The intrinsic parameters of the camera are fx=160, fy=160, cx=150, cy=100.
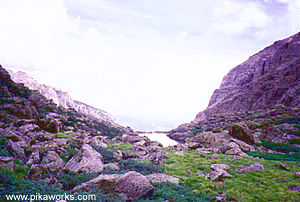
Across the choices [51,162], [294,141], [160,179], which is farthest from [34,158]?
[294,141]

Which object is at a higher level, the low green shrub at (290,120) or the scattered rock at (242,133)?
the low green shrub at (290,120)

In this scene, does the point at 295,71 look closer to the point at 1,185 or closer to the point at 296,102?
the point at 296,102

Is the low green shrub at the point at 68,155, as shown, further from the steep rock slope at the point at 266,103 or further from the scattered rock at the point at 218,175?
the steep rock slope at the point at 266,103

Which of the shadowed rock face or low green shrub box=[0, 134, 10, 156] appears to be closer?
low green shrub box=[0, 134, 10, 156]

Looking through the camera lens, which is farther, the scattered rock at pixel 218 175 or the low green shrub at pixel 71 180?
the scattered rock at pixel 218 175

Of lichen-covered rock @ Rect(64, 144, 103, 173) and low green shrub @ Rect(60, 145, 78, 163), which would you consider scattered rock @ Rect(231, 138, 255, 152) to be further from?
low green shrub @ Rect(60, 145, 78, 163)

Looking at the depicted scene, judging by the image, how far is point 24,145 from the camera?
14.4 meters

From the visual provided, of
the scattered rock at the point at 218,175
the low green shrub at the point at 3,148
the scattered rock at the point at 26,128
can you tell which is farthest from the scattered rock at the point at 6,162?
the scattered rock at the point at 218,175

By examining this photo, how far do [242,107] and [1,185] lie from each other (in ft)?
344

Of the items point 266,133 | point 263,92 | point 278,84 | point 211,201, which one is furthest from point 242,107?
point 211,201

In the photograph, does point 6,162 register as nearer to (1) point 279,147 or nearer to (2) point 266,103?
(1) point 279,147

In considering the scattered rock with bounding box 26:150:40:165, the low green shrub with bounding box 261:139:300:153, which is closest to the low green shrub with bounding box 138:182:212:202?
the scattered rock with bounding box 26:150:40:165

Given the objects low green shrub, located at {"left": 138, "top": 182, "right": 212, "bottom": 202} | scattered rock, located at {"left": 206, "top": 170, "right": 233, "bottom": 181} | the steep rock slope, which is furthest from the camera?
the steep rock slope

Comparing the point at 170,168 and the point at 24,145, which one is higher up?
the point at 24,145
